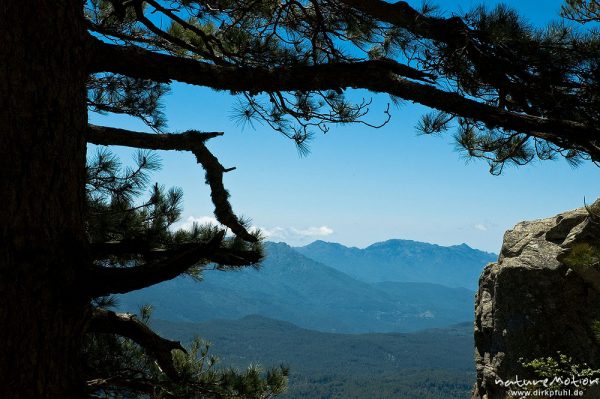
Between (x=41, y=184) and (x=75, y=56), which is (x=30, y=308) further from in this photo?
(x=75, y=56)

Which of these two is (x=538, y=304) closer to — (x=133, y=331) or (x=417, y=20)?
(x=417, y=20)

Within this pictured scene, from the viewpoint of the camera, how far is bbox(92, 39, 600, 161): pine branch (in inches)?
117

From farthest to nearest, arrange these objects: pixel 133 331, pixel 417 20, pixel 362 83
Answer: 1. pixel 417 20
2. pixel 133 331
3. pixel 362 83

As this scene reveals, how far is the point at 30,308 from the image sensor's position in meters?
2.04

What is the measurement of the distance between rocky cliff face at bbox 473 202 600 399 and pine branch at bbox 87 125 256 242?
517cm

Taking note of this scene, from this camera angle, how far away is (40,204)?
2.09 meters

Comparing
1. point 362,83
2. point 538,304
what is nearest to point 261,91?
point 362,83

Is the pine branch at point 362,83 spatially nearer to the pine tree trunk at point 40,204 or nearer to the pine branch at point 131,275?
the pine tree trunk at point 40,204

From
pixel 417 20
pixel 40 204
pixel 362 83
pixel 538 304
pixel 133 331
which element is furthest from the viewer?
pixel 538 304

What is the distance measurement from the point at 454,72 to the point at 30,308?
356 cm

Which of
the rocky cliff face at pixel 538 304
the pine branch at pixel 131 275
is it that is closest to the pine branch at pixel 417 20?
the pine branch at pixel 131 275

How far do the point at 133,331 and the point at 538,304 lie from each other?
257 inches

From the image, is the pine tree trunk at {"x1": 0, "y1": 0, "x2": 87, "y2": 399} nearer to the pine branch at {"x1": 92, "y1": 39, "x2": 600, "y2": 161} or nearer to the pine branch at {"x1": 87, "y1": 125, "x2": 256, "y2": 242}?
the pine branch at {"x1": 92, "y1": 39, "x2": 600, "y2": 161}

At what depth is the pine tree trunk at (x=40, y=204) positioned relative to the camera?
2.01m
